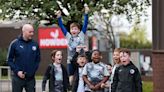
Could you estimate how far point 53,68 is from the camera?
449 inches

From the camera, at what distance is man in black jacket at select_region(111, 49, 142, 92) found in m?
10.3

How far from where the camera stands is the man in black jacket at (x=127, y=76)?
10.3 meters

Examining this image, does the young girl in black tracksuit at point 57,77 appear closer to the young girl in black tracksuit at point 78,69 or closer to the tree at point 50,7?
the young girl in black tracksuit at point 78,69

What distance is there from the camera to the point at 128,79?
10.3m

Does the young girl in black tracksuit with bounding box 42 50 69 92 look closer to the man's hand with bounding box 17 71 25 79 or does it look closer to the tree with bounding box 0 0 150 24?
the man's hand with bounding box 17 71 25 79

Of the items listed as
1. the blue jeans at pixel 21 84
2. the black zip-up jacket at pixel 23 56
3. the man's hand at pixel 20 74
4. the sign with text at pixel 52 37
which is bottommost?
the sign with text at pixel 52 37

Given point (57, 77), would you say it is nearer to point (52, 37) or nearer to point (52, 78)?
point (52, 78)

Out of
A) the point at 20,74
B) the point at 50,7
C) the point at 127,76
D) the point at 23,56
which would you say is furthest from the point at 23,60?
the point at 50,7

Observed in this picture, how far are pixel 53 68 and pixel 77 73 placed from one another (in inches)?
19.4

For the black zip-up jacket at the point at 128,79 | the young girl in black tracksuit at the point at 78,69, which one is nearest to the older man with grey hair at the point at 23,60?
the young girl in black tracksuit at the point at 78,69

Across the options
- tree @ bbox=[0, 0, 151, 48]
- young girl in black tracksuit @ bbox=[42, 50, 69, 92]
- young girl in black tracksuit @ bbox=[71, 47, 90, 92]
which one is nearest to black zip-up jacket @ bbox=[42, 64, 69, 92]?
young girl in black tracksuit @ bbox=[42, 50, 69, 92]

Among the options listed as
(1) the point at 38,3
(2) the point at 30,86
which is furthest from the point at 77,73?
(1) the point at 38,3

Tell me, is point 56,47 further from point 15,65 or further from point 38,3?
point 15,65

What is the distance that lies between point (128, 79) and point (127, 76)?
6 cm
